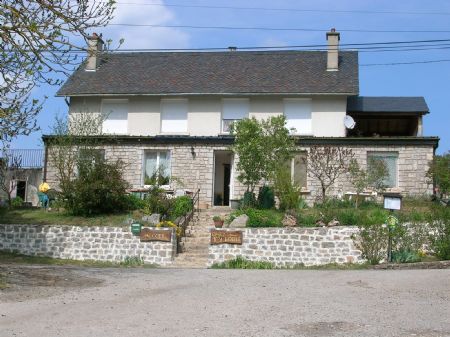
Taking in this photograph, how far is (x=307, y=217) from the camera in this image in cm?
2016

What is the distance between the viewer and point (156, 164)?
26.9 metres

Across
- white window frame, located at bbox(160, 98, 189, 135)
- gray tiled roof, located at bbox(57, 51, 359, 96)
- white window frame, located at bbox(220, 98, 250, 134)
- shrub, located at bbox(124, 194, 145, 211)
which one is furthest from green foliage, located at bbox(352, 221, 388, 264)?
white window frame, located at bbox(160, 98, 189, 135)

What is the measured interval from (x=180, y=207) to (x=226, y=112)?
6.88m

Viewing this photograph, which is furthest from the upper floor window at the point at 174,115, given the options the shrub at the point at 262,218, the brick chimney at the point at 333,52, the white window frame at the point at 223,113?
the shrub at the point at 262,218

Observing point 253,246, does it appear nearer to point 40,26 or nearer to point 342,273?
point 342,273

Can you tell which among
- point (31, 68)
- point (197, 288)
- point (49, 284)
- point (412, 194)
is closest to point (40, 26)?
point (31, 68)

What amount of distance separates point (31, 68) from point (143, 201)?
10825 millimetres

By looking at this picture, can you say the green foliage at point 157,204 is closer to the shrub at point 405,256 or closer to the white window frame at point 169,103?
the white window frame at point 169,103

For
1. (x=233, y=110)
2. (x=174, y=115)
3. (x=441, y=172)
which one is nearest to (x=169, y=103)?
(x=174, y=115)

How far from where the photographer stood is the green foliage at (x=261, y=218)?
19.8 m

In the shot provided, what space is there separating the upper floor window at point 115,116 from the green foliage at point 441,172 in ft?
44.5

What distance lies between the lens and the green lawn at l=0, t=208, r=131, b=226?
20969 millimetres

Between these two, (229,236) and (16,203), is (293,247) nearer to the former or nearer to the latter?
(229,236)

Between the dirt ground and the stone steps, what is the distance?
4129mm
